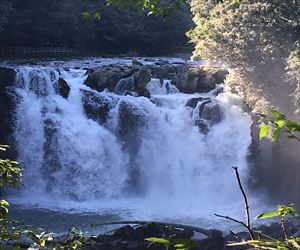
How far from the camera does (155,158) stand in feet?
67.0

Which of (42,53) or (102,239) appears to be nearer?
(102,239)

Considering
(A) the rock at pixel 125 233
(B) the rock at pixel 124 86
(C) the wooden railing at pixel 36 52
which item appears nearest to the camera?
(A) the rock at pixel 125 233

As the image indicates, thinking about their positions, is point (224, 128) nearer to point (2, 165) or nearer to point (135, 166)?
point (135, 166)

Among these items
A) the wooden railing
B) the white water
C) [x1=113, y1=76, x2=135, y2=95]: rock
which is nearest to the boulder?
the white water

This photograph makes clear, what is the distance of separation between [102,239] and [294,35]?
10.8 m

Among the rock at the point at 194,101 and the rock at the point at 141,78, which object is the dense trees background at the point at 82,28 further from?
the rock at the point at 194,101

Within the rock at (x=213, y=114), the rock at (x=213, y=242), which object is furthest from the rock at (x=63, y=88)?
the rock at (x=213, y=242)

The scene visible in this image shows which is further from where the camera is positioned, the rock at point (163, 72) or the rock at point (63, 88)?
the rock at point (163, 72)

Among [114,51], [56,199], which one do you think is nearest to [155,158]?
[56,199]

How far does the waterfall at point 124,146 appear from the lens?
19.3 m

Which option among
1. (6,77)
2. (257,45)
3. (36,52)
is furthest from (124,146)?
(36,52)

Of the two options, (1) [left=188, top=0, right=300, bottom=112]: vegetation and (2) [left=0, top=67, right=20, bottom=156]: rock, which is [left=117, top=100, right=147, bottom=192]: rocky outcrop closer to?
(1) [left=188, top=0, right=300, bottom=112]: vegetation

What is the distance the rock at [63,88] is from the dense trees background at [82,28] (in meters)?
8.40

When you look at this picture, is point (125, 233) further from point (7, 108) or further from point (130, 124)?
point (7, 108)
